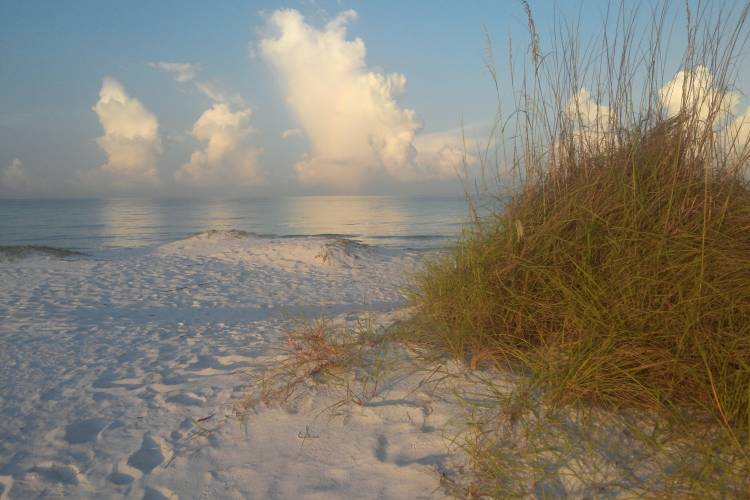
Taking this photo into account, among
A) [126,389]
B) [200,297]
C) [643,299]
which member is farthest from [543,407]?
[200,297]

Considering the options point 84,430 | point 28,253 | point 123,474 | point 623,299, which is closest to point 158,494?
point 123,474

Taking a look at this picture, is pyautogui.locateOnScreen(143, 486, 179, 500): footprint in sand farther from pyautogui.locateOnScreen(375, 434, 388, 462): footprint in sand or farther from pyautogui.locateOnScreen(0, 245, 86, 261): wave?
pyautogui.locateOnScreen(0, 245, 86, 261): wave

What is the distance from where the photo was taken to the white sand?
73.2 inches

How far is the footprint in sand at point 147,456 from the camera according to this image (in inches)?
79.0

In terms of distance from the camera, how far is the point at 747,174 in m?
2.32

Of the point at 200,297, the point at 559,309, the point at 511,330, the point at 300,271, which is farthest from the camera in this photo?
the point at 300,271

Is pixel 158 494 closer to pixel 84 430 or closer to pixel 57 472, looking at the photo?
pixel 57 472

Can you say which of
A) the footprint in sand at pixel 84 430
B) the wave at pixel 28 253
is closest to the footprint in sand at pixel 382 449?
the footprint in sand at pixel 84 430

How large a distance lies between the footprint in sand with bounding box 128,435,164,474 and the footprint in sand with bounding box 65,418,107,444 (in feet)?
1.04

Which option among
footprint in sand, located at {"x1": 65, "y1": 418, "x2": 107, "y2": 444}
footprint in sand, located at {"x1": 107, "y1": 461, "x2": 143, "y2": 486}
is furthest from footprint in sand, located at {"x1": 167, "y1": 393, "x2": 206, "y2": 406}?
Result: footprint in sand, located at {"x1": 107, "y1": 461, "x2": 143, "y2": 486}

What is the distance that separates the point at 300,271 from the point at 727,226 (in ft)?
21.9

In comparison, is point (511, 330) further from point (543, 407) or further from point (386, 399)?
point (386, 399)

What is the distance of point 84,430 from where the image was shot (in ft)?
7.72

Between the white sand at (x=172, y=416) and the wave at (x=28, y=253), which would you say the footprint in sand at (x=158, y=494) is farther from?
the wave at (x=28, y=253)
